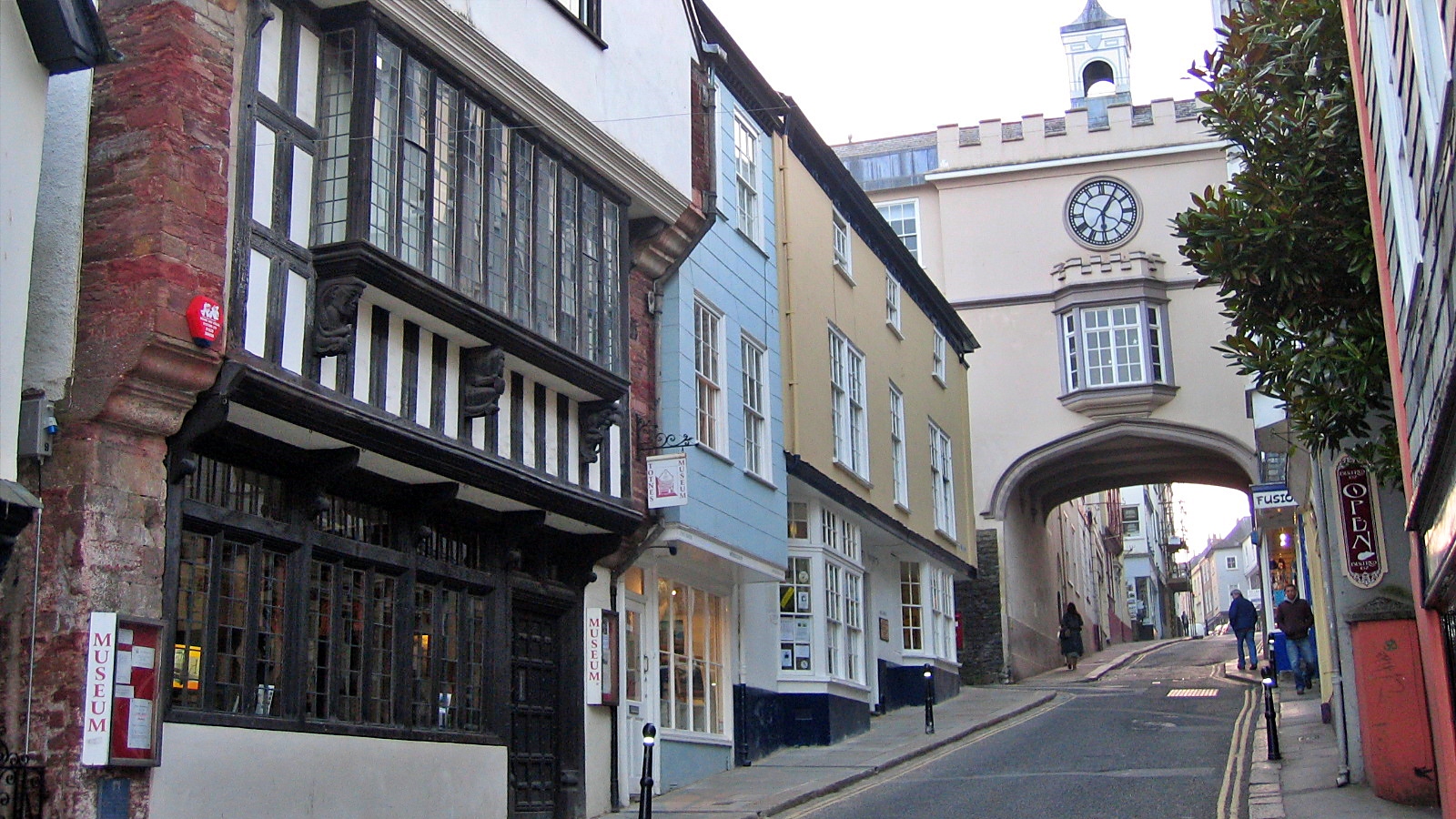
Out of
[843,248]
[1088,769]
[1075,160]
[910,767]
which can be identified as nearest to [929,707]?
[910,767]

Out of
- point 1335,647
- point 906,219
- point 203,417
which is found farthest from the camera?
point 906,219

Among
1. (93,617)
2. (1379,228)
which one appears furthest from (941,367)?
(93,617)

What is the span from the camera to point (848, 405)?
23219mm

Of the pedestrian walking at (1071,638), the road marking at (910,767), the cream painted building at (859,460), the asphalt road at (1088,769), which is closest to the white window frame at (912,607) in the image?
the cream painted building at (859,460)

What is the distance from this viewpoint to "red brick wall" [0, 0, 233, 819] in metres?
8.82

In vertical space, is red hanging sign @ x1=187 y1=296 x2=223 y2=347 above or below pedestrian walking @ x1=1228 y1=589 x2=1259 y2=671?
above

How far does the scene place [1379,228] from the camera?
35.5 ft

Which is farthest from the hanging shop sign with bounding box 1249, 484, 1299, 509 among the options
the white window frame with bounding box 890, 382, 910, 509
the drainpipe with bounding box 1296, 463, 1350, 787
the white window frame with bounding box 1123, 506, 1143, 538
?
the white window frame with bounding box 1123, 506, 1143, 538

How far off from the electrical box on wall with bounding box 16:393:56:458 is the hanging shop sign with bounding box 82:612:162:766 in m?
1.05

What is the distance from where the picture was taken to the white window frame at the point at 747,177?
63.6ft

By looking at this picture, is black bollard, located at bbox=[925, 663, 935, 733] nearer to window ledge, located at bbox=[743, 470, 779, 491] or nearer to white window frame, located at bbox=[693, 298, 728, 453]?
window ledge, located at bbox=[743, 470, 779, 491]

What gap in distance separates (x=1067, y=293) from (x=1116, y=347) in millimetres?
1706

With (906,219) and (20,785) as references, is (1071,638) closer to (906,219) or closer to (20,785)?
(906,219)

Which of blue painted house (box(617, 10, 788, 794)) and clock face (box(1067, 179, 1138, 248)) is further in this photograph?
clock face (box(1067, 179, 1138, 248))
